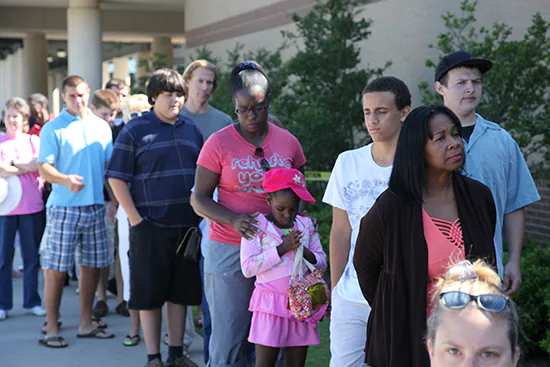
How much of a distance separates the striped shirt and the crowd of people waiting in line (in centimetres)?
1

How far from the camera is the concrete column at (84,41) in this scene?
83.7 feet

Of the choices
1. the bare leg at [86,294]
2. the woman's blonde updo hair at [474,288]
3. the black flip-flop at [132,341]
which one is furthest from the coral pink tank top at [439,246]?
the bare leg at [86,294]

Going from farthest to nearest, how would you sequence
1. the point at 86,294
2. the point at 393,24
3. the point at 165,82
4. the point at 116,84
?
the point at 393,24
the point at 116,84
the point at 86,294
the point at 165,82

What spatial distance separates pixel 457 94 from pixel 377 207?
1.14 m

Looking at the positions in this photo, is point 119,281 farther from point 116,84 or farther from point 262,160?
point 262,160

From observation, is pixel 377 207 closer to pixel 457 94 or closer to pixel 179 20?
pixel 457 94

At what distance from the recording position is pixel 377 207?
3295 millimetres

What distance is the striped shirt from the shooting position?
589cm

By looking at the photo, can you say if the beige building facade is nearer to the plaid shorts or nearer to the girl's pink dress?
the plaid shorts

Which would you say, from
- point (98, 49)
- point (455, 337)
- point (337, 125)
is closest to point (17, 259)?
point (337, 125)

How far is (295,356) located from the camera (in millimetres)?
4730

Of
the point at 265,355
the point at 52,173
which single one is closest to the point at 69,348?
the point at 52,173

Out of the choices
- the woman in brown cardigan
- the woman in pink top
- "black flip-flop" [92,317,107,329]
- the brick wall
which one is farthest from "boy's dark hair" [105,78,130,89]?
the woman in brown cardigan

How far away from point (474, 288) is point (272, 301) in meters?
2.20
